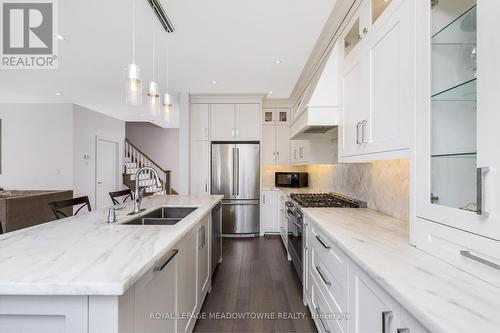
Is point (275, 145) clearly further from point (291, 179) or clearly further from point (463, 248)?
point (463, 248)

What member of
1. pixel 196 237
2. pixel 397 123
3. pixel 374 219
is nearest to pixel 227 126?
pixel 196 237

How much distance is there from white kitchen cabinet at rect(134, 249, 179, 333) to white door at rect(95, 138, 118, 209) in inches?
228

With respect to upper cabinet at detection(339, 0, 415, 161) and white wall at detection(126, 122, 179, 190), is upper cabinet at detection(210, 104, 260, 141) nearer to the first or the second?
upper cabinet at detection(339, 0, 415, 161)

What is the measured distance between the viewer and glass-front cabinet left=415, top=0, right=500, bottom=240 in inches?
29.5

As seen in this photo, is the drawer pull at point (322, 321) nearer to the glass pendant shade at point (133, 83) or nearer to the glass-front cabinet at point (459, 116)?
the glass-front cabinet at point (459, 116)

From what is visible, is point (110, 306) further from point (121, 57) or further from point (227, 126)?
point (227, 126)

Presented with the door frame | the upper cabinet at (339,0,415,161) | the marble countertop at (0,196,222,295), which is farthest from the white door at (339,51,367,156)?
the door frame

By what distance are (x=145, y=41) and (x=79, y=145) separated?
4007 millimetres

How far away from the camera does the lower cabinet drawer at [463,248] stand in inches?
30.0

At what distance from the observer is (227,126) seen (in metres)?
4.61

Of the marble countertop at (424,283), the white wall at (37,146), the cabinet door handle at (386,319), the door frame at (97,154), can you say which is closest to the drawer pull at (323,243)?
the marble countertop at (424,283)

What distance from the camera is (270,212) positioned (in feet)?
15.2

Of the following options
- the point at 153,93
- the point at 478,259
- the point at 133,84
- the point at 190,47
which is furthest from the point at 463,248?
the point at 190,47

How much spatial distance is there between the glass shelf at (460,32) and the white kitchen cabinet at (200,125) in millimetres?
3915
